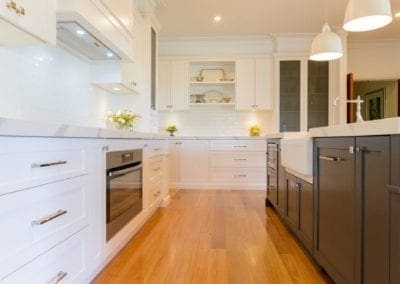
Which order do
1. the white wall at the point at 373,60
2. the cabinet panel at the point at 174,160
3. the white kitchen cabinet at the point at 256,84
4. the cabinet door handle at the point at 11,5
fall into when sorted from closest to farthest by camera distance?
the cabinet door handle at the point at 11,5
the cabinet panel at the point at 174,160
the white kitchen cabinet at the point at 256,84
the white wall at the point at 373,60

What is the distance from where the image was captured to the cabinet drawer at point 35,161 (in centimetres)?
104

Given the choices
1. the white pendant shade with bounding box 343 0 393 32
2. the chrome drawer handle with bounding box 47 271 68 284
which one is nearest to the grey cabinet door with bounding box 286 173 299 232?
the white pendant shade with bounding box 343 0 393 32

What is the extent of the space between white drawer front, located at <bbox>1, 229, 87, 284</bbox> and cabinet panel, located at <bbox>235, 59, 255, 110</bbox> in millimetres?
4203

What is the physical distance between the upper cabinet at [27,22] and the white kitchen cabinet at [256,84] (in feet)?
13.0

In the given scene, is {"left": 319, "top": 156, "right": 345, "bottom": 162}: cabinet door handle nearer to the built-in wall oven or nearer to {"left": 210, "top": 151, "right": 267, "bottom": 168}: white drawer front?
the built-in wall oven

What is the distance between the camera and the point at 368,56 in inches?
226

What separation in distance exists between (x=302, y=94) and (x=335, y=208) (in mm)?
4018

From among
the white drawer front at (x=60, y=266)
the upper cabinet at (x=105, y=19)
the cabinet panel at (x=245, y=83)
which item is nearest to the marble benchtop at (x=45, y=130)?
the white drawer front at (x=60, y=266)

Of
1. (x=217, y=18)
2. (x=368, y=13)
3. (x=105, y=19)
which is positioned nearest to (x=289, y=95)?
(x=217, y=18)

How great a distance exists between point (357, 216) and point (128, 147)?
161 cm

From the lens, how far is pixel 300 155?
2162 millimetres

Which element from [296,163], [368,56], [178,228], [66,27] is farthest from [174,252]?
[368,56]

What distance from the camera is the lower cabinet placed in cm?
205

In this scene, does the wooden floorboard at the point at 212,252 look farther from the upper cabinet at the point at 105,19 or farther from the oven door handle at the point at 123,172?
the upper cabinet at the point at 105,19
